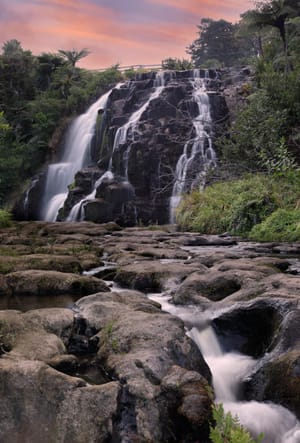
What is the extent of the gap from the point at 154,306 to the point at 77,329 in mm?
1140

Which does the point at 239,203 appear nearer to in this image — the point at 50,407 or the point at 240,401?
the point at 240,401

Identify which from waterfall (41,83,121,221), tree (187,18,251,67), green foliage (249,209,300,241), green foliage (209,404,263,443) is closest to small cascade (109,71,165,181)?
waterfall (41,83,121,221)

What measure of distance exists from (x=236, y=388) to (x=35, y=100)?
36.8 m

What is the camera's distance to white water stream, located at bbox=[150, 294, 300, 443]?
3738 millimetres

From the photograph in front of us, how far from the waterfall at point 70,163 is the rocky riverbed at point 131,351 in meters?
20.4

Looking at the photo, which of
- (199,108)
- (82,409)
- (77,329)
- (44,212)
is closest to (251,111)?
(199,108)

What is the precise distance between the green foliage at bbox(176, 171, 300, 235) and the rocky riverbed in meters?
7.45

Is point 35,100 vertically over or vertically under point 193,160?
over

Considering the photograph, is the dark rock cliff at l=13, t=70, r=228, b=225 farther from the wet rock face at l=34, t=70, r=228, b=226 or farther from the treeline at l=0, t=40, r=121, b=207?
the treeline at l=0, t=40, r=121, b=207

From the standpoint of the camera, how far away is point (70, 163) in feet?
101

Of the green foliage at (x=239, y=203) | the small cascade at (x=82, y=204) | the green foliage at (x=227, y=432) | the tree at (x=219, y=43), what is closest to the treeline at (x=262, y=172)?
the green foliage at (x=239, y=203)

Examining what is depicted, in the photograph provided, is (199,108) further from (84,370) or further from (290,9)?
(84,370)

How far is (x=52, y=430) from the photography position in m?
3.11

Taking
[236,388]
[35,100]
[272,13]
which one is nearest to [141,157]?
[272,13]
